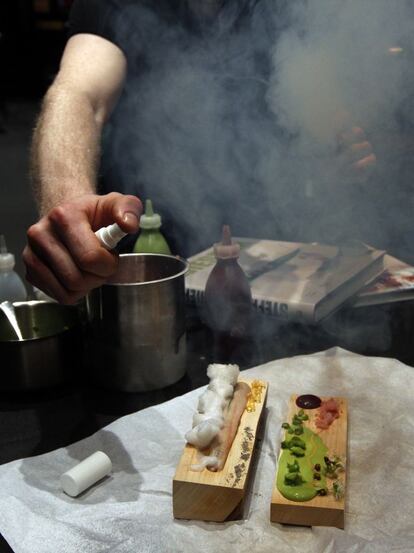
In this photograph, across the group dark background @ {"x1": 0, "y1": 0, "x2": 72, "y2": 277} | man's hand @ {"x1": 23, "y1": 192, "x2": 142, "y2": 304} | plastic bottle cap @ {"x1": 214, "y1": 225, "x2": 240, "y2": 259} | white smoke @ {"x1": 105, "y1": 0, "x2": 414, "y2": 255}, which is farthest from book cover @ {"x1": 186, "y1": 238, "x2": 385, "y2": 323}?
dark background @ {"x1": 0, "y1": 0, "x2": 72, "y2": 277}

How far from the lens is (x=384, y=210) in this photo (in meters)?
2.51

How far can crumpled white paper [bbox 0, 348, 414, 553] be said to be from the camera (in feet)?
3.36

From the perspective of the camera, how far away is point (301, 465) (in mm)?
1150

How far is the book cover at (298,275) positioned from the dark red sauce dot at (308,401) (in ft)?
1.14

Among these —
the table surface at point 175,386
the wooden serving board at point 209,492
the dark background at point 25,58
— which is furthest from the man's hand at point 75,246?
the dark background at point 25,58

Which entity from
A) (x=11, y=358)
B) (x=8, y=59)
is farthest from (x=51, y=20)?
(x=11, y=358)

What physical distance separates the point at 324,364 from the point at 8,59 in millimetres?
9469

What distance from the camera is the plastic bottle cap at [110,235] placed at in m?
1.18

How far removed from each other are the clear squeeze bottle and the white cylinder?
484 mm

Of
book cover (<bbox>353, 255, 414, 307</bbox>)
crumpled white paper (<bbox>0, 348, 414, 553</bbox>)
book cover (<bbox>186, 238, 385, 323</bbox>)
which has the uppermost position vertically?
book cover (<bbox>186, 238, 385, 323</bbox>)

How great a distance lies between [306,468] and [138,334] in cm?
46

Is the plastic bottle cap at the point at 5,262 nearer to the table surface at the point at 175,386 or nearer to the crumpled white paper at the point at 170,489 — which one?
the table surface at the point at 175,386

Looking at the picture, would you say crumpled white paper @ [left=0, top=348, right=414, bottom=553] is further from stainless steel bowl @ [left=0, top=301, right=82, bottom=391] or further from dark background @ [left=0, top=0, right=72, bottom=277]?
dark background @ [left=0, top=0, right=72, bottom=277]

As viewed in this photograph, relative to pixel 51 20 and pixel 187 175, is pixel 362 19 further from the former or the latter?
pixel 51 20
